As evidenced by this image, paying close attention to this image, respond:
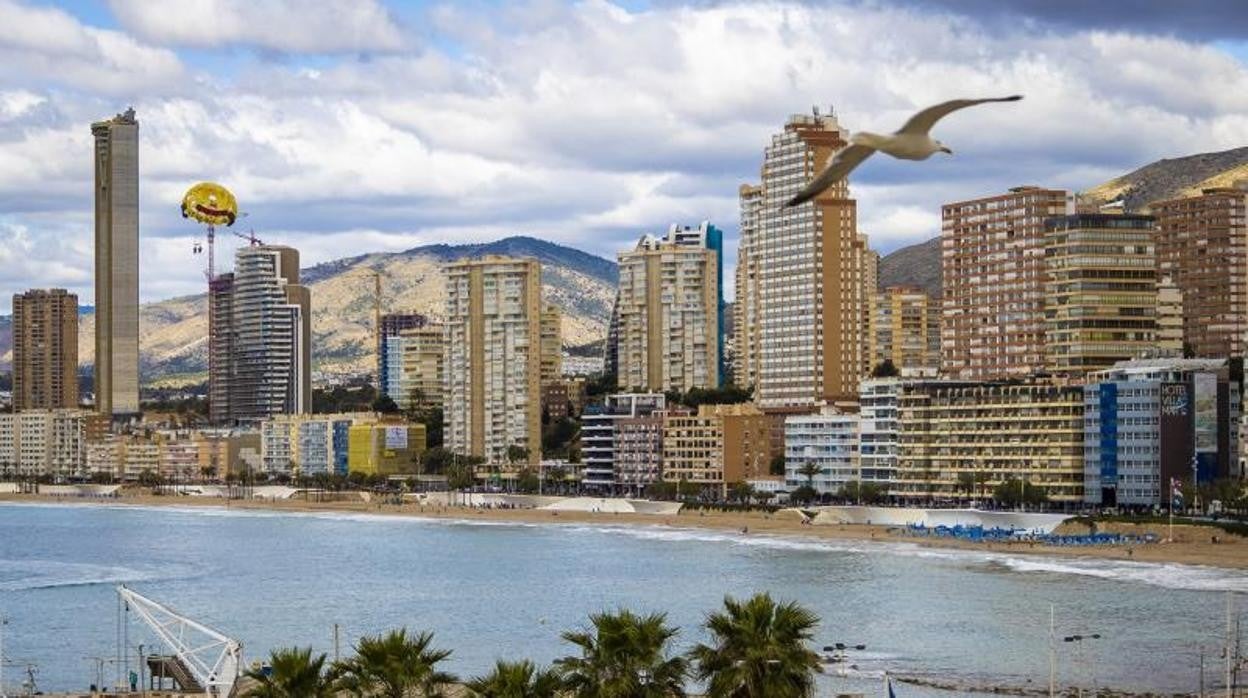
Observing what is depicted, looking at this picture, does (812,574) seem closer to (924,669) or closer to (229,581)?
(229,581)

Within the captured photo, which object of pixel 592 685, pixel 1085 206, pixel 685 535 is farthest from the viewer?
pixel 1085 206

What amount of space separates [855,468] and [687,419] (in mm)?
18714

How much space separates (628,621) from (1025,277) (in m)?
124

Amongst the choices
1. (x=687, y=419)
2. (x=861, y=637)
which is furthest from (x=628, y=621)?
(x=687, y=419)

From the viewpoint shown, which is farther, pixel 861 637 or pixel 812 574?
pixel 812 574

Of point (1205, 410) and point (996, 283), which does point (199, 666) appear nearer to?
point (1205, 410)

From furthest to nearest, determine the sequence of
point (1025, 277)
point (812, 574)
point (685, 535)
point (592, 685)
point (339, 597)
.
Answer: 1. point (1025, 277)
2. point (685, 535)
3. point (812, 574)
4. point (339, 597)
5. point (592, 685)

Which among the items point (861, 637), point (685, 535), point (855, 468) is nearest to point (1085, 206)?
point (855, 468)

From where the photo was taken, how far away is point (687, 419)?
168 m

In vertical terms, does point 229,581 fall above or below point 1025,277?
below

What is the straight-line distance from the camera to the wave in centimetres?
9519

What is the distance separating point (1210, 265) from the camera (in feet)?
594

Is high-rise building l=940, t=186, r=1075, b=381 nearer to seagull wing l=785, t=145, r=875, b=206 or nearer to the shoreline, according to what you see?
the shoreline

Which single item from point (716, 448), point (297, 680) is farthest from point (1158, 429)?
point (297, 680)
